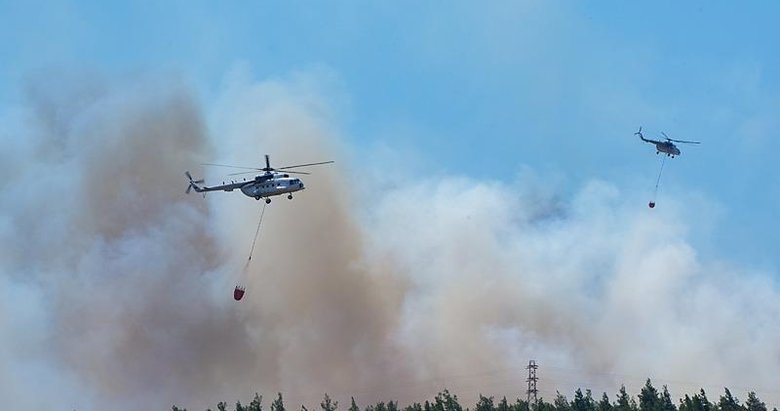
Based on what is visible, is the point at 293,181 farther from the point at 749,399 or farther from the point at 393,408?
the point at 749,399

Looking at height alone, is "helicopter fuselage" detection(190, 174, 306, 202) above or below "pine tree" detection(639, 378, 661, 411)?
above

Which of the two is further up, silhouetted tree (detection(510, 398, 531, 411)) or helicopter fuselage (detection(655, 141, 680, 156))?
helicopter fuselage (detection(655, 141, 680, 156))

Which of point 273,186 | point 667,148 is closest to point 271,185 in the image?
point 273,186

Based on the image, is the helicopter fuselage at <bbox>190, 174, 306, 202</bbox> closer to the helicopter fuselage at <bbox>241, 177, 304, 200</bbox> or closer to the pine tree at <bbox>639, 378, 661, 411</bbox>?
the helicopter fuselage at <bbox>241, 177, 304, 200</bbox>

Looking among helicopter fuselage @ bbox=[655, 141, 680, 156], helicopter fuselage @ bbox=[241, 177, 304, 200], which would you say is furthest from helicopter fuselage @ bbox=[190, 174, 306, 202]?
helicopter fuselage @ bbox=[655, 141, 680, 156]

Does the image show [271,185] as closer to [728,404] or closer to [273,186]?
[273,186]

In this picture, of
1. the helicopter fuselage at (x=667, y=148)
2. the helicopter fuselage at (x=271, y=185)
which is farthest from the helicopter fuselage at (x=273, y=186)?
the helicopter fuselage at (x=667, y=148)

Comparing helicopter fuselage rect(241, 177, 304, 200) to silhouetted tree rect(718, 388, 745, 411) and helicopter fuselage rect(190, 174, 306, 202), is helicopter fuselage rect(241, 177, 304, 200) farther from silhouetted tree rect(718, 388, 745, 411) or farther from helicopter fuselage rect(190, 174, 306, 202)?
silhouetted tree rect(718, 388, 745, 411)

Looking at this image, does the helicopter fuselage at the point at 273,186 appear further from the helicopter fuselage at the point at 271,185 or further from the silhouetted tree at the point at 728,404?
the silhouetted tree at the point at 728,404

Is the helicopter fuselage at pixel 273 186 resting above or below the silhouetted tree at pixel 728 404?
above

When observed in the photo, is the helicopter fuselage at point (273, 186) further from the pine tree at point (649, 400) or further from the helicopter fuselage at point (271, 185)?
the pine tree at point (649, 400)

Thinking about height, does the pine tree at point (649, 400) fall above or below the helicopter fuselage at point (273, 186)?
below

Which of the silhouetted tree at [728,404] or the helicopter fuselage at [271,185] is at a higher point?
the helicopter fuselage at [271,185]

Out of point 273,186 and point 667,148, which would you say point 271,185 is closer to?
point 273,186
